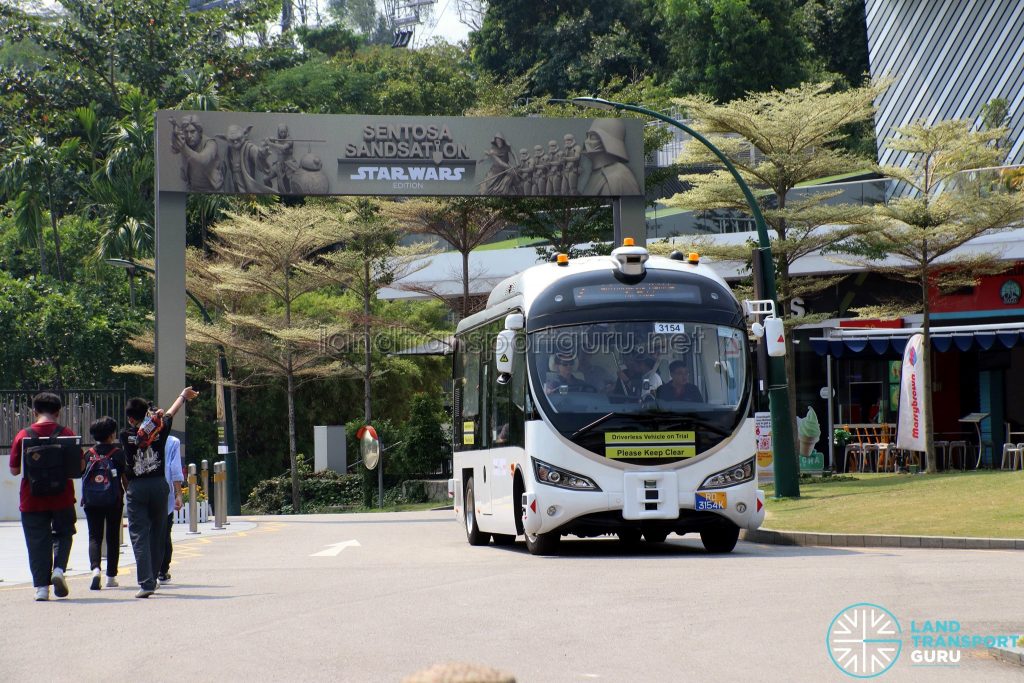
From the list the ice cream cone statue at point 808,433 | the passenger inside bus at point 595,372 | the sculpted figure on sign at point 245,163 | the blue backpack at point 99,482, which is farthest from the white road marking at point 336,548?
the ice cream cone statue at point 808,433

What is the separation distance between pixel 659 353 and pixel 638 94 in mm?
26977

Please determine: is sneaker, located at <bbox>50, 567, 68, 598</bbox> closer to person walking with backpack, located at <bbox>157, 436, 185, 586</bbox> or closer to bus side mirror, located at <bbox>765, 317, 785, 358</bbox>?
person walking with backpack, located at <bbox>157, 436, 185, 586</bbox>

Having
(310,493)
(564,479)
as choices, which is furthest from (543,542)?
(310,493)

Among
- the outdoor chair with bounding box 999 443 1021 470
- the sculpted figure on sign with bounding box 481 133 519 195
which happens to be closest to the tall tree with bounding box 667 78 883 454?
the sculpted figure on sign with bounding box 481 133 519 195

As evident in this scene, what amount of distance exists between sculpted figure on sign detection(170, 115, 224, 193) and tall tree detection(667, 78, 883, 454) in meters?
9.01

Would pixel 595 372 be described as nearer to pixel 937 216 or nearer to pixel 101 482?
pixel 101 482

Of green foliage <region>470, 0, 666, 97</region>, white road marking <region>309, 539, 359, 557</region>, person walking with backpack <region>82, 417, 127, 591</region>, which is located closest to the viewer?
person walking with backpack <region>82, 417, 127, 591</region>

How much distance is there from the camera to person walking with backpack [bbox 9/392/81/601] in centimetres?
1223

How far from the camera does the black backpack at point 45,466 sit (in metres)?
12.2

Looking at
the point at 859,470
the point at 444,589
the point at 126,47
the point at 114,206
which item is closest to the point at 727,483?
the point at 444,589

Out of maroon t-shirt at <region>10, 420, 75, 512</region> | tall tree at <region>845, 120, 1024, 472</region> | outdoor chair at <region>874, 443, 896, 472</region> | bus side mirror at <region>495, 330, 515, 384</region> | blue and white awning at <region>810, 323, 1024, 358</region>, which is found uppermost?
tall tree at <region>845, 120, 1024, 472</region>

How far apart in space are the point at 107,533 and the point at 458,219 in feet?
86.8

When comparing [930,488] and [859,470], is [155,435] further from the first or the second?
[859,470]

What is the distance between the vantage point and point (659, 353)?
605 inches
